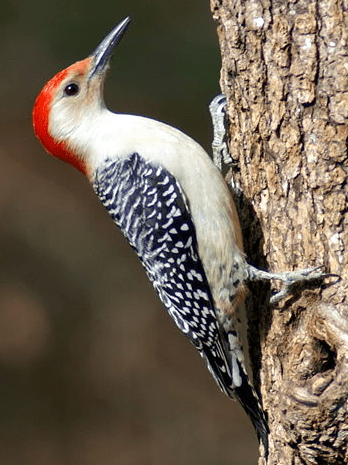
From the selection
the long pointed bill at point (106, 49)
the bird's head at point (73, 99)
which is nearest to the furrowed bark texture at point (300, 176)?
the long pointed bill at point (106, 49)

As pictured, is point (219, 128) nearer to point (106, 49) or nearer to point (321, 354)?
point (106, 49)

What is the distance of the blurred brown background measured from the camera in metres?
8.40

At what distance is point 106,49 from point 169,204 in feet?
2.96

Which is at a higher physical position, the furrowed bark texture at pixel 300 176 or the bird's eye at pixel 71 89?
the bird's eye at pixel 71 89

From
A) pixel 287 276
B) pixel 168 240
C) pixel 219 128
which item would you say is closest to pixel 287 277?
pixel 287 276

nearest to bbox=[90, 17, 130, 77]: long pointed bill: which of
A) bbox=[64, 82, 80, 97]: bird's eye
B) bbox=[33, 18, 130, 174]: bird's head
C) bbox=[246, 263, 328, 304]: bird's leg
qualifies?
bbox=[33, 18, 130, 174]: bird's head

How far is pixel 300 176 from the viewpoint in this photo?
3895mm

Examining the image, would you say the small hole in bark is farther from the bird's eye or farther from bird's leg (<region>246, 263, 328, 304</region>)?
the bird's eye

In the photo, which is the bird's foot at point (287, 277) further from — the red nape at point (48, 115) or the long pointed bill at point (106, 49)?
the long pointed bill at point (106, 49)

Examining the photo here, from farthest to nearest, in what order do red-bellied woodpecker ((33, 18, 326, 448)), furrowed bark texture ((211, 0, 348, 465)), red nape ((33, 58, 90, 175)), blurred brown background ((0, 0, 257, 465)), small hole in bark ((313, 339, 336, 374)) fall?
blurred brown background ((0, 0, 257, 465)), red nape ((33, 58, 90, 175)), red-bellied woodpecker ((33, 18, 326, 448)), small hole in bark ((313, 339, 336, 374)), furrowed bark texture ((211, 0, 348, 465))

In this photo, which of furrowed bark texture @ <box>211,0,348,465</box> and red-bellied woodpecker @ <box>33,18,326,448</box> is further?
red-bellied woodpecker @ <box>33,18,326,448</box>

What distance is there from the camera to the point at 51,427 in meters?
8.41

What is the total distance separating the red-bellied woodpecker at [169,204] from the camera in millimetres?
4277

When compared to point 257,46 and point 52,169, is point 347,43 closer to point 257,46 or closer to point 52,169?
point 257,46
